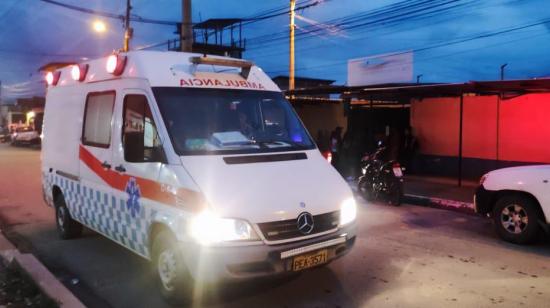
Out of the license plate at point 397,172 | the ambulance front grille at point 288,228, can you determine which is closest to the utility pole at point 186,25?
the license plate at point 397,172

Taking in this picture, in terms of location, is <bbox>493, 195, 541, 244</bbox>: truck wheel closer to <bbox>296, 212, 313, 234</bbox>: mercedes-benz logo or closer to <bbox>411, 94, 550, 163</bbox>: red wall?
<bbox>296, 212, 313, 234</bbox>: mercedes-benz logo

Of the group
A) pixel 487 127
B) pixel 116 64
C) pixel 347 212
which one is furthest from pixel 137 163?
pixel 487 127

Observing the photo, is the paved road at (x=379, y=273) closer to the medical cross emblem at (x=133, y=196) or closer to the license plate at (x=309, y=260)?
the license plate at (x=309, y=260)

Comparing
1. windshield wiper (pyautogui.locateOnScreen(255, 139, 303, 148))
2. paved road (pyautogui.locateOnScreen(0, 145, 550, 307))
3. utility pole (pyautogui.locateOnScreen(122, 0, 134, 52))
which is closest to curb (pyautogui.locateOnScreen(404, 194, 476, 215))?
paved road (pyautogui.locateOnScreen(0, 145, 550, 307))

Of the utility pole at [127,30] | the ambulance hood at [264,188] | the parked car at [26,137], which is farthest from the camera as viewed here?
the parked car at [26,137]

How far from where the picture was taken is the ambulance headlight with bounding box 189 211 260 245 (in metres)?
4.27

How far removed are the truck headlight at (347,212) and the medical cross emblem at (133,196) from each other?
2086mm

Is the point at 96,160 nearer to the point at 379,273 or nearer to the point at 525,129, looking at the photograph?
the point at 379,273

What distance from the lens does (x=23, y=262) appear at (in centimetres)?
606

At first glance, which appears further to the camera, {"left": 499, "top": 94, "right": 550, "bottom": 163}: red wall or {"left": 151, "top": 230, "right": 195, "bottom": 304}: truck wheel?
{"left": 499, "top": 94, "right": 550, "bottom": 163}: red wall

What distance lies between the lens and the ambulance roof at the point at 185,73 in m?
5.34

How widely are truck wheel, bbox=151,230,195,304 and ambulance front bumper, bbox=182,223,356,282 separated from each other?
0.68 feet

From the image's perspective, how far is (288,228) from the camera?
4.48m

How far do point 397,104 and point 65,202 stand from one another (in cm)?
1528
